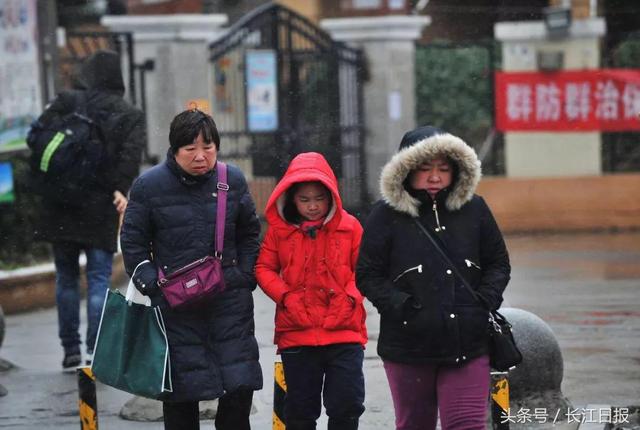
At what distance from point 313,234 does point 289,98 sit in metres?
11.8

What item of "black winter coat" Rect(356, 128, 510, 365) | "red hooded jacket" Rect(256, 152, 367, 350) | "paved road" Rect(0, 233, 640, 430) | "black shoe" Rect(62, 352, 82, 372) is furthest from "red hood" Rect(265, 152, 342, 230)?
"black shoe" Rect(62, 352, 82, 372)

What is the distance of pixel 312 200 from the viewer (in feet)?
19.6

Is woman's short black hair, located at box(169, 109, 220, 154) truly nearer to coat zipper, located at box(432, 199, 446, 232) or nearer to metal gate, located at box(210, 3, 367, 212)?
coat zipper, located at box(432, 199, 446, 232)

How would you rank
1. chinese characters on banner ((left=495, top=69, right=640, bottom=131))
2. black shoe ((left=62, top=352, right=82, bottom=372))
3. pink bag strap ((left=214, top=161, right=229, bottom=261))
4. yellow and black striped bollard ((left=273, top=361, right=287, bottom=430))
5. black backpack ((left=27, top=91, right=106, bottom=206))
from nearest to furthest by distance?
1. pink bag strap ((left=214, top=161, right=229, bottom=261))
2. yellow and black striped bollard ((left=273, top=361, right=287, bottom=430))
3. black backpack ((left=27, top=91, right=106, bottom=206))
4. black shoe ((left=62, top=352, right=82, bottom=372))
5. chinese characters on banner ((left=495, top=69, right=640, bottom=131))

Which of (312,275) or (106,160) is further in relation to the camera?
(106,160)

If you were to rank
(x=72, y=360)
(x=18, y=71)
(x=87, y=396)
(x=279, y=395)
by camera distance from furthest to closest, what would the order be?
(x=18, y=71) → (x=72, y=360) → (x=279, y=395) → (x=87, y=396)

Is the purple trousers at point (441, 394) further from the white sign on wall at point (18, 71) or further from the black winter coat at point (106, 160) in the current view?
the white sign on wall at point (18, 71)

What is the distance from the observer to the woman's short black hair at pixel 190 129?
577 centimetres

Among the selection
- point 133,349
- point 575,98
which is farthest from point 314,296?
point 575,98

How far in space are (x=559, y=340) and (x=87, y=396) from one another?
4.56 metres

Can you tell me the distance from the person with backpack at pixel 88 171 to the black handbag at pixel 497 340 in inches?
133

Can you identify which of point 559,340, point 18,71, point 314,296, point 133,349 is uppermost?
point 18,71

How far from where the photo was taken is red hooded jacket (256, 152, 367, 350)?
19.3ft

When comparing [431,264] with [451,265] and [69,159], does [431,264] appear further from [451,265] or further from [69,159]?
[69,159]
